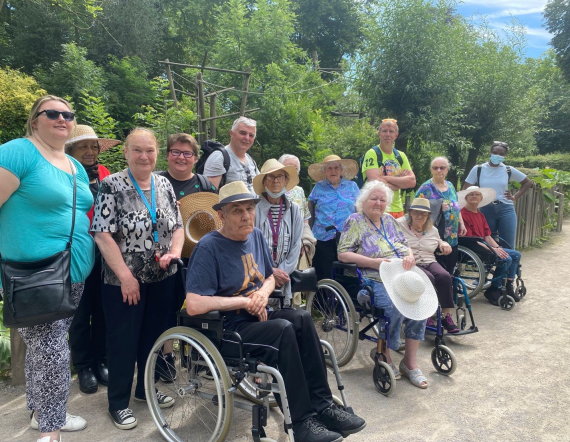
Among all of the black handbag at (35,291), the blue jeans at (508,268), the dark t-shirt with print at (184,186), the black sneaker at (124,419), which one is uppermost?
the dark t-shirt with print at (184,186)

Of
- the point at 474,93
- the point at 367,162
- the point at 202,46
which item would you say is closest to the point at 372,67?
the point at 367,162

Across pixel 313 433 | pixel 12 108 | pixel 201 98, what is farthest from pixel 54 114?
pixel 12 108

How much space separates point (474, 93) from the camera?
44.0 ft

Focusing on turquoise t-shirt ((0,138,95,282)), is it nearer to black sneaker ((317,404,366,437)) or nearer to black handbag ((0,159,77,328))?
black handbag ((0,159,77,328))

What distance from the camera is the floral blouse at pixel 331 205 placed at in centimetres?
421

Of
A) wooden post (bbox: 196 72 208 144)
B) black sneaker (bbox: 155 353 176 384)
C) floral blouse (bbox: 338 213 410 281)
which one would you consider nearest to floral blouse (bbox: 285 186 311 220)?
floral blouse (bbox: 338 213 410 281)

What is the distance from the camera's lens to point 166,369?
291cm

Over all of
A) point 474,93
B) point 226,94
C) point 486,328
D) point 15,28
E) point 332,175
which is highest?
point 15,28

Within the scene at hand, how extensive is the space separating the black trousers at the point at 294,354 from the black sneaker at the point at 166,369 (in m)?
0.65

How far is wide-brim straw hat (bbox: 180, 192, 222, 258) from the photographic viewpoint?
122 inches

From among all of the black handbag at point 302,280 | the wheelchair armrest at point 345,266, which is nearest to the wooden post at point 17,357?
the black handbag at point 302,280

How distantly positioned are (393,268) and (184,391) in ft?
5.91

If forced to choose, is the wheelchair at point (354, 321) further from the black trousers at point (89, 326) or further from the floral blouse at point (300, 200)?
the black trousers at point (89, 326)

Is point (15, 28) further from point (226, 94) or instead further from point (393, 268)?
point (393, 268)
